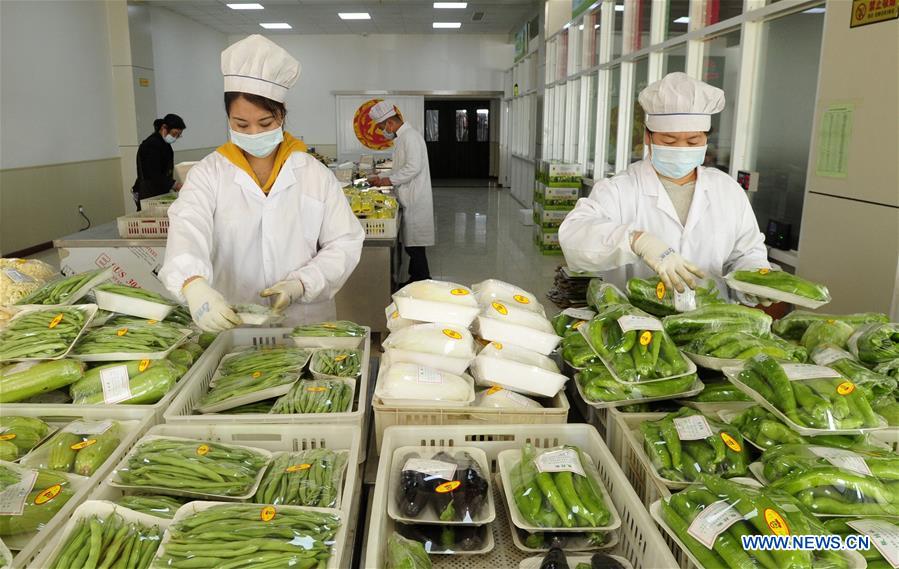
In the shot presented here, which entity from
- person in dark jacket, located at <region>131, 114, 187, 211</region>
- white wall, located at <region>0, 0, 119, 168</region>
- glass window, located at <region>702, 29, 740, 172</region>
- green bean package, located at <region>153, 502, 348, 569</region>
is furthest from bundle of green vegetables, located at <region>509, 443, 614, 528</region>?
white wall, located at <region>0, 0, 119, 168</region>

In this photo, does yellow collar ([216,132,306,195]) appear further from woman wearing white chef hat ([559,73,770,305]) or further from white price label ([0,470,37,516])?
white price label ([0,470,37,516])

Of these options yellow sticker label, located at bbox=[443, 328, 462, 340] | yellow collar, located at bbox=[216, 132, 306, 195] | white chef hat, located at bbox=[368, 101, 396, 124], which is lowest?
yellow sticker label, located at bbox=[443, 328, 462, 340]

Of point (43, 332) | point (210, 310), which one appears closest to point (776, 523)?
point (210, 310)

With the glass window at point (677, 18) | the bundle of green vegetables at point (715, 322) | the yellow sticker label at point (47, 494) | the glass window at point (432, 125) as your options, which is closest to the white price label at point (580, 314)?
Result: the bundle of green vegetables at point (715, 322)

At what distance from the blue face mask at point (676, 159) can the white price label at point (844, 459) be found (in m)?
1.44

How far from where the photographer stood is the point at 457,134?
60.5 ft

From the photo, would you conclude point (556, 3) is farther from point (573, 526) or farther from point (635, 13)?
point (573, 526)

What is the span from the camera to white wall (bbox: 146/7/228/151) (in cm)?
1166

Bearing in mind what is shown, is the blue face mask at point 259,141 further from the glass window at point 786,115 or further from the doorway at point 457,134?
the doorway at point 457,134

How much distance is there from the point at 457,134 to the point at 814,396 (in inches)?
700

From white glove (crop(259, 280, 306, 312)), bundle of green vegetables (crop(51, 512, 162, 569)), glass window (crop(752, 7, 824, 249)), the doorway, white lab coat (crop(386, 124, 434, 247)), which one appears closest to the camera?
bundle of green vegetables (crop(51, 512, 162, 569))

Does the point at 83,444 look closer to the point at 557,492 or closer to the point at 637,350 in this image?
the point at 557,492

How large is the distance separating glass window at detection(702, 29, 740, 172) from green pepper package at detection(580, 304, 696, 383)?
3.02 metres

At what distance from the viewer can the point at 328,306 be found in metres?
2.69
